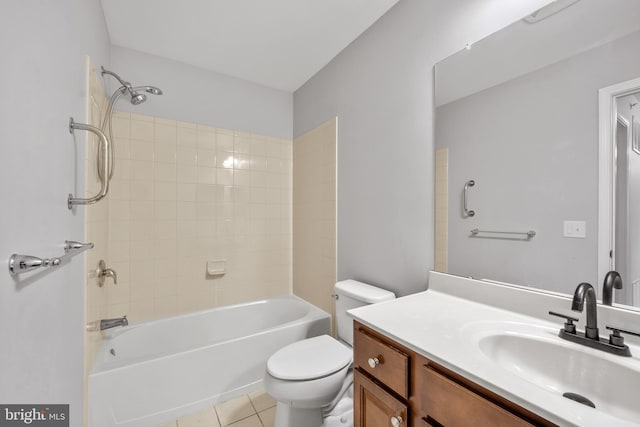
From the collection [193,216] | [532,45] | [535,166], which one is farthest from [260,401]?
[532,45]

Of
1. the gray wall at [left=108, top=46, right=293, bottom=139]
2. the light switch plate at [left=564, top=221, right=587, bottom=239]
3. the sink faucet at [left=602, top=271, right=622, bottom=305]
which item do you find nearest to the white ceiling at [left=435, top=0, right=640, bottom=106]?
the light switch plate at [left=564, top=221, right=587, bottom=239]

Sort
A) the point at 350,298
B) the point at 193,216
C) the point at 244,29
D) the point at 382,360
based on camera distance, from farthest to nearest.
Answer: the point at 193,216 → the point at 244,29 → the point at 350,298 → the point at 382,360

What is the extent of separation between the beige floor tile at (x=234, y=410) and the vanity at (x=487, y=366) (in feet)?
3.23

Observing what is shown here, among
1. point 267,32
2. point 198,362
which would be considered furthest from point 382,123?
point 198,362

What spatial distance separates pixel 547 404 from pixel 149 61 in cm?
289

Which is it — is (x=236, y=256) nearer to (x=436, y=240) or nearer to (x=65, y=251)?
(x=65, y=251)

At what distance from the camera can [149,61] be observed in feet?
6.94

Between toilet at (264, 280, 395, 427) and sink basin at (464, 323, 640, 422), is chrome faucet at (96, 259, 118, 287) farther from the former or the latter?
sink basin at (464, 323, 640, 422)

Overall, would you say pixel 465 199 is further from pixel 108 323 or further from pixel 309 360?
pixel 108 323

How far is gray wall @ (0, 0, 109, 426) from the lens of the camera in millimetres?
646

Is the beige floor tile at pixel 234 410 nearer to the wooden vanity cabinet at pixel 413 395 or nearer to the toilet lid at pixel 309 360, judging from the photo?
the toilet lid at pixel 309 360

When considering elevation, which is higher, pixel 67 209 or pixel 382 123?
pixel 382 123

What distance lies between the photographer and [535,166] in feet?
3.37

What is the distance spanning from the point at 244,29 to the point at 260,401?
252cm
